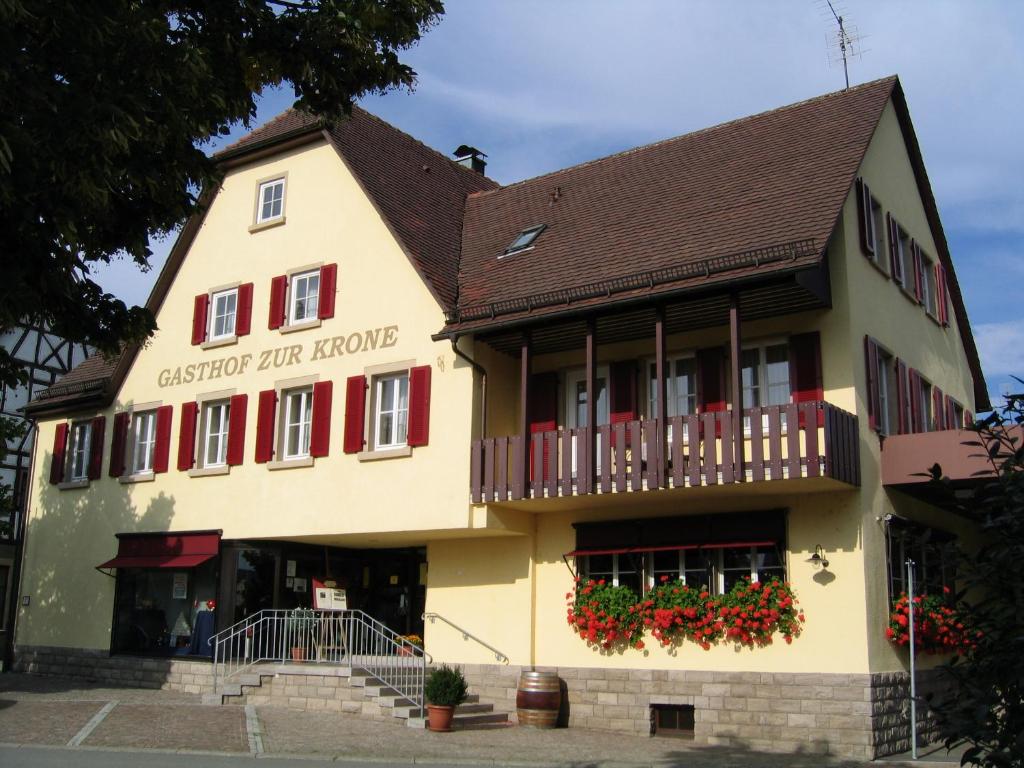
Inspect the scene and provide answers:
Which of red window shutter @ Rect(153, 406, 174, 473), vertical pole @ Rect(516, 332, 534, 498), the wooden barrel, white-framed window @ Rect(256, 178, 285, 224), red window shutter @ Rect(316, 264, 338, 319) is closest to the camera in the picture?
the wooden barrel

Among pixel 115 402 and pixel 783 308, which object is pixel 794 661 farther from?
pixel 115 402

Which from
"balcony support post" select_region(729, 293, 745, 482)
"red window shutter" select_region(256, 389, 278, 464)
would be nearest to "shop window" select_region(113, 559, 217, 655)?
"red window shutter" select_region(256, 389, 278, 464)

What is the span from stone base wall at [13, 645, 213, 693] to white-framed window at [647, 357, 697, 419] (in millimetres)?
9246

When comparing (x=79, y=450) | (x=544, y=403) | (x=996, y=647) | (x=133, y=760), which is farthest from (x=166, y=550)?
(x=996, y=647)

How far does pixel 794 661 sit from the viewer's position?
46.8 feet

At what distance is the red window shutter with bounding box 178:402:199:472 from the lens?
20578 millimetres

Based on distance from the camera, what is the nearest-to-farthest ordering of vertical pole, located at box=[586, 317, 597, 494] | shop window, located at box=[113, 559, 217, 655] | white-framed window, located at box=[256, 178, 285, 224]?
vertical pole, located at box=[586, 317, 597, 494], shop window, located at box=[113, 559, 217, 655], white-framed window, located at box=[256, 178, 285, 224]

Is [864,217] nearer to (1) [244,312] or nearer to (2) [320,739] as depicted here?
(2) [320,739]

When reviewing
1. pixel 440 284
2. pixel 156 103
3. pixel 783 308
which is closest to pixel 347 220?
pixel 440 284

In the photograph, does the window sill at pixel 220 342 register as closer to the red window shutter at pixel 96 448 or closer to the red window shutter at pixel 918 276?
the red window shutter at pixel 96 448

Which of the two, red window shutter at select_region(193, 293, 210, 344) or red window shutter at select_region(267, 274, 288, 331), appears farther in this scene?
red window shutter at select_region(193, 293, 210, 344)

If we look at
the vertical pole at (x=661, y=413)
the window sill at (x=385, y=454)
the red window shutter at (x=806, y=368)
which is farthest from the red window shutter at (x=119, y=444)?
the red window shutter at (x=806, y=368)

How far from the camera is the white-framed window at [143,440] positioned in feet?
71.1

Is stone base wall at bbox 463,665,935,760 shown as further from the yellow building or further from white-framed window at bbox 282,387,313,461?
white-framed window at bbox 282,387,313,461
